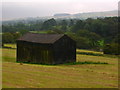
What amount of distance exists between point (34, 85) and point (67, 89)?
2.31m

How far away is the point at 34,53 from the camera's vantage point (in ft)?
133

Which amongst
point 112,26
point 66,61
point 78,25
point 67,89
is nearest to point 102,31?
point 112,26

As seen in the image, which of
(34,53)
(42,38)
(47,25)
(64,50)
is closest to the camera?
→ (34,53)

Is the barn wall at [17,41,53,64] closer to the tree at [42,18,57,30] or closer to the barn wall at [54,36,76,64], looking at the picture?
the barn wall at [54,36,76,64]

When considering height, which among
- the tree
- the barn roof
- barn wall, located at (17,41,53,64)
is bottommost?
barn wall, located at (17,41,53,64)

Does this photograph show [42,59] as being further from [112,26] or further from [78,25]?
[78,25]

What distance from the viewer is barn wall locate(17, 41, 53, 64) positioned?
129ft

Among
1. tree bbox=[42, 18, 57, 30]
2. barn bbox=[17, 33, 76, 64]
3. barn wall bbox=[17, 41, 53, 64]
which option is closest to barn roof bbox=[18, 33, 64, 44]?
barn bbox=[17, 33, 76, 64]

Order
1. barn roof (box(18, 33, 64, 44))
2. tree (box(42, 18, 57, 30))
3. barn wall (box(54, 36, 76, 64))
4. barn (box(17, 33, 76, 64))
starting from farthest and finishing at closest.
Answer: tree (box(42, 18, 57, 30))
barn roof (box(18, 33, 64, 44))
barn wall (box(54, 36, 76, 64))
barn (box(17, 33, 76, 64))

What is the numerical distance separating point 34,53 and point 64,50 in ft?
17.5

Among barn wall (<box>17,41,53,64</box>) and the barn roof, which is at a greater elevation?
the barn roof

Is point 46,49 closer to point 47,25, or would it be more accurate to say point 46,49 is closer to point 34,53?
point 34,53

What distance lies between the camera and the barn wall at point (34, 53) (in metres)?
39.5

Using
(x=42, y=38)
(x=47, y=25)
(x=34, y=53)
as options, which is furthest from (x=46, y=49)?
(x=47, y=25)
